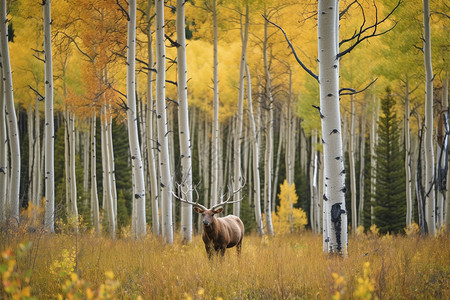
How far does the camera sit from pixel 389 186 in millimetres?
21703

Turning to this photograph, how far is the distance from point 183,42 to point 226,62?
41.2 ft

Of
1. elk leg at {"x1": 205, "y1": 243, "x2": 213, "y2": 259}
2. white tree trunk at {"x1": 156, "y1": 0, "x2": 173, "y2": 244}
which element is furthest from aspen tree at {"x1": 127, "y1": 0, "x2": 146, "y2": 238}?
elk leg at {"x1": 205, "y1": 243, "x2": 213, "y2": 259}

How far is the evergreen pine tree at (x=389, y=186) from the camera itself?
21562 mm

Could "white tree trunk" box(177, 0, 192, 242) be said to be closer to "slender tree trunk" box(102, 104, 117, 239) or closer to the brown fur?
the brown fur

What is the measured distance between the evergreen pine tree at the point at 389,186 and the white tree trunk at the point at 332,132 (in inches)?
677

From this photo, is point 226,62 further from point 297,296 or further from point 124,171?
point 297,296

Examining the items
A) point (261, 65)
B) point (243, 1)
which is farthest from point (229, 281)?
point (261, 65)

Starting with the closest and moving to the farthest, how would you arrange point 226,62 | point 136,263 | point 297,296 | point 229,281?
point 297,296 < point 229,281 < point 136,263 < point 226,62

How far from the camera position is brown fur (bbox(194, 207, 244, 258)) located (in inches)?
266

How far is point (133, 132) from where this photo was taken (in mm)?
8602

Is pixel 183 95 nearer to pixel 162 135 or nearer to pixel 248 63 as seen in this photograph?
pixel 162 135

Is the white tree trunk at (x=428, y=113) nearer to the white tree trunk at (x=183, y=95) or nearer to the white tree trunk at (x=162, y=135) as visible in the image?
the white tree trunk at (x=183, y=95)

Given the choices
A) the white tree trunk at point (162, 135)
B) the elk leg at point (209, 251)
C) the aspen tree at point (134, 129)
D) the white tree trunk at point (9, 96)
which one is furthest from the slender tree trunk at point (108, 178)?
the elk leg at point (209, 251)

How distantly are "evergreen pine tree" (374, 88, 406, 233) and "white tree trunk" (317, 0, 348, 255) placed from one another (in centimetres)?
1720
